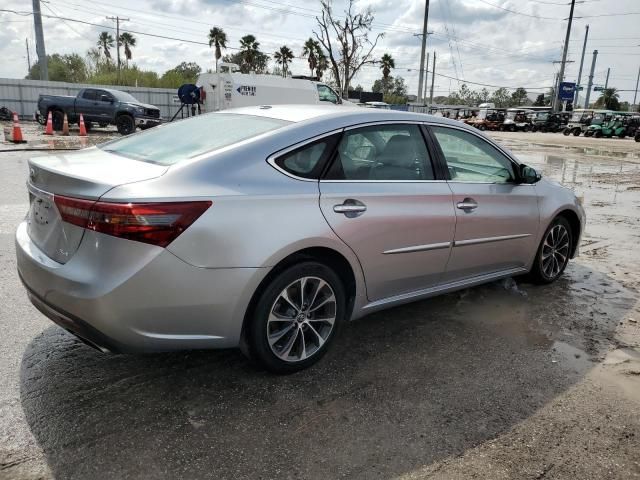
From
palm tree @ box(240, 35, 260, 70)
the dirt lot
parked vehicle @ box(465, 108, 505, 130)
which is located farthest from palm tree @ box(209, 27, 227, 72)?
the dirt lot

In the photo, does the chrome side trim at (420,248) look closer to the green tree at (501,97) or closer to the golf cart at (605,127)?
the golf cart at (605,127)

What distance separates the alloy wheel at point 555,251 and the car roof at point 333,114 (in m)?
1.85

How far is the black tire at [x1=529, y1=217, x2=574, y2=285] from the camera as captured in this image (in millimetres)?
4969

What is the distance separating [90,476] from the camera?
2.35 metres

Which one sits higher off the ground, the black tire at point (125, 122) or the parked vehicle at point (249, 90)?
the parked vehicle at point (249, 90)

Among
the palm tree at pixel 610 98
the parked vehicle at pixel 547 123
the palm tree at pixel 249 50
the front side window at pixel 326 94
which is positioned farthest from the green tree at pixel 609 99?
the front side window at pixel 326 94

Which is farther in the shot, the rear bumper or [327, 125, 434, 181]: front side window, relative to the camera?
[327, 125, 434, 181]: front side window

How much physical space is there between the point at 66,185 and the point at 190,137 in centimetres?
91

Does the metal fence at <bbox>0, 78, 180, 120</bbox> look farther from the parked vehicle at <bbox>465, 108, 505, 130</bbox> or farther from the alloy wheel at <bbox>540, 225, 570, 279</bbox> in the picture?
the parked vehicle at <bbox>465, 108, 505, 130</bbox>

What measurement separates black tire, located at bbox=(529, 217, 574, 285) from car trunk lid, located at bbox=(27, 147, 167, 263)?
3.61 m

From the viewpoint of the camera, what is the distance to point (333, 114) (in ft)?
11.5

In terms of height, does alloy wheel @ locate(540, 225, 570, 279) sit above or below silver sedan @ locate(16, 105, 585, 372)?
below

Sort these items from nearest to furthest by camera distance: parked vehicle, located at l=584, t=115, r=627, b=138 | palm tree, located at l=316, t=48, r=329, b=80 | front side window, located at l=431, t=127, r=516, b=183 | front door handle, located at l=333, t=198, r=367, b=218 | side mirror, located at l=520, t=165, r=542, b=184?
front door handle, located at l=333, t=198, r=367, b=218
front side window, located at l=431, t=127, r=516, b=183
side mirror, located at l=520, t=165, r=542, b=184
parked vehicle, located at l=584, t=115, r=627, b=138
palm tree, located at l=316, t=48, r=329, b=80

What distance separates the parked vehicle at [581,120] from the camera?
40.7 meters
